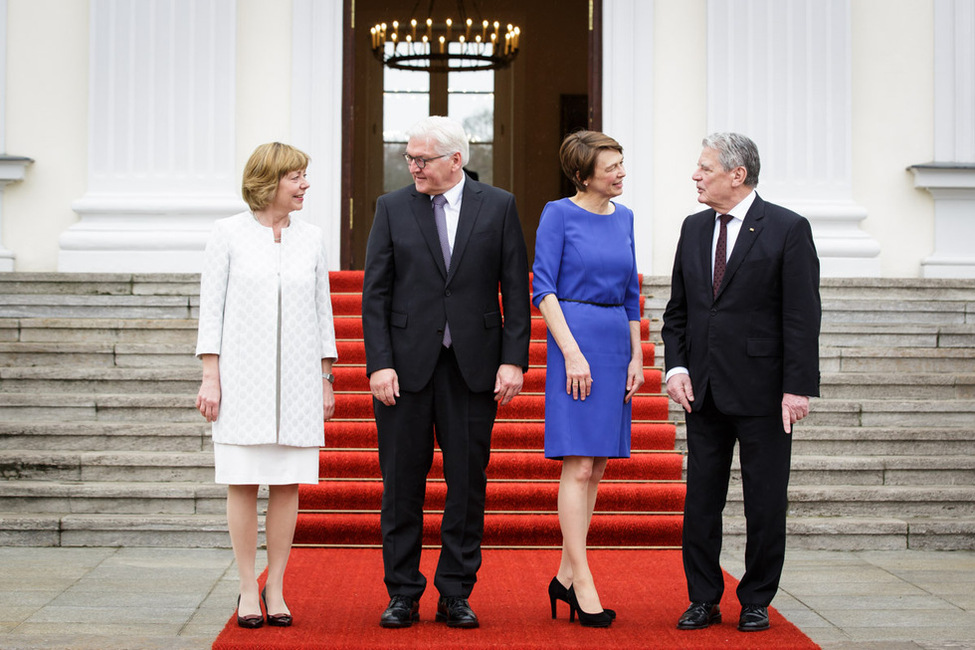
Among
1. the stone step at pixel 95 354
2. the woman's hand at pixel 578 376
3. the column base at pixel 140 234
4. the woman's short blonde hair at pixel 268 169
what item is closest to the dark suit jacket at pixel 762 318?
the woman's hand at pixel 578 376

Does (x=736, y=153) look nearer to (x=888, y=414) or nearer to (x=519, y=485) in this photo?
(x=519, y=485)

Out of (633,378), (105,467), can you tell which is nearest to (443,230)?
(633,378)

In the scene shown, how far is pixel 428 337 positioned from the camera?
166 inches

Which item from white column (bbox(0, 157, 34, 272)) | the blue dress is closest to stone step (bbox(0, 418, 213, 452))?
white column (bbox(0, 157, 34, 272))

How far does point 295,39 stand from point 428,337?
5140 millimetres

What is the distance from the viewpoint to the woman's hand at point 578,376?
13.8ft

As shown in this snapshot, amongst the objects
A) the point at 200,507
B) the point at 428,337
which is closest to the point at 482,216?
the point at 428,337

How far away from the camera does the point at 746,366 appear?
4234mm

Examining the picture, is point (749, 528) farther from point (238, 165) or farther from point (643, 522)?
point (238, 165)

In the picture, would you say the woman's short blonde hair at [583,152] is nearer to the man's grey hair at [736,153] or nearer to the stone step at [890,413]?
the man's grey hair at [736,153]

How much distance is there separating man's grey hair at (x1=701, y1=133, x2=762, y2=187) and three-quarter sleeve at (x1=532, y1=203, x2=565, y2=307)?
2.03ft

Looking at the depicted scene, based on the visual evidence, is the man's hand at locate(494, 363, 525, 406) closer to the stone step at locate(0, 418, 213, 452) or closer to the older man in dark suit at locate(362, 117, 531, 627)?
the older man in dark suit at locate(362, 117, 531, 627)

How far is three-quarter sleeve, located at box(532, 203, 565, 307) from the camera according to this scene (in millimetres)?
4270

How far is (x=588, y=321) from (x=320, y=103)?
5.08 metres
